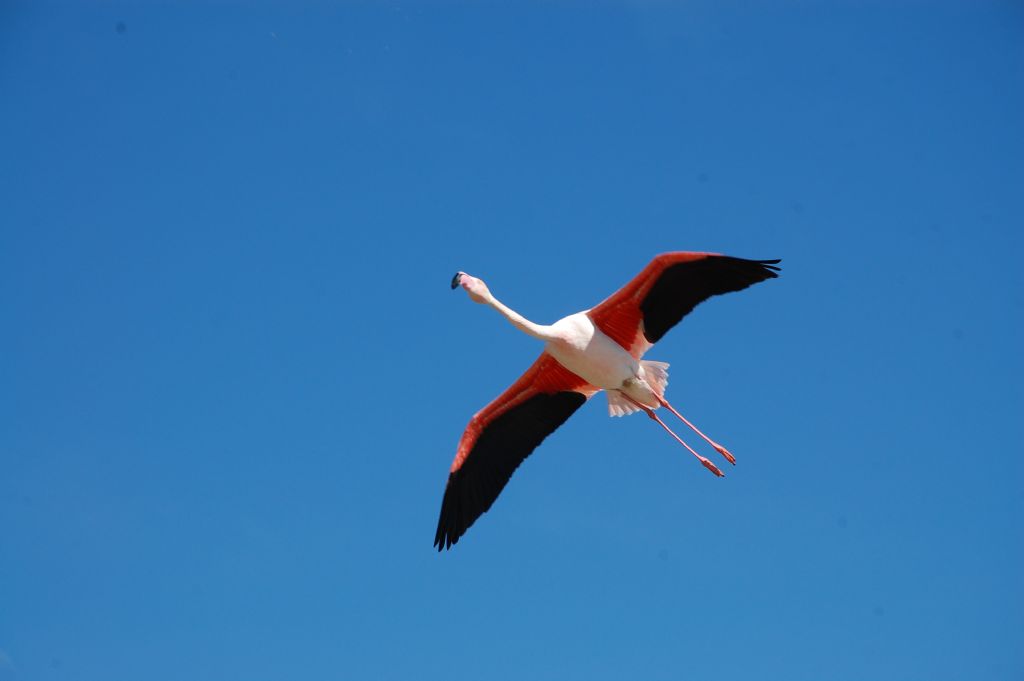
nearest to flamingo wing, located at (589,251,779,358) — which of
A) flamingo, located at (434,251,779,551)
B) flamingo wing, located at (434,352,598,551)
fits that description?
flamingo, located at (434,251,779,551)

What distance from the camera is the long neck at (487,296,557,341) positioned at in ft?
51.1

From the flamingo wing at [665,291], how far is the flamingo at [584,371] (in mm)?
14

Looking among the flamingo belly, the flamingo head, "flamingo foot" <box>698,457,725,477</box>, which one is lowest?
"flamingo foot" <box>698,457,725,477</box>

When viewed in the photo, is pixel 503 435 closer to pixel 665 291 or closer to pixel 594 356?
pixel 594 356

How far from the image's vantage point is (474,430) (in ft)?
54.5

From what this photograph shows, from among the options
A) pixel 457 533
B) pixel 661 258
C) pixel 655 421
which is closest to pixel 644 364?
pixel 655 421

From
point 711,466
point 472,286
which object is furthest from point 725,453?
point 472,286

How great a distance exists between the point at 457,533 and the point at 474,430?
154cm

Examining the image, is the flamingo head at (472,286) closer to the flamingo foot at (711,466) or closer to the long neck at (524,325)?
the long neck at (524,325)

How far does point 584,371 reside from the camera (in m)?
15.9

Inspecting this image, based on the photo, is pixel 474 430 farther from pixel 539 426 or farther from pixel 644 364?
pixel 644 364

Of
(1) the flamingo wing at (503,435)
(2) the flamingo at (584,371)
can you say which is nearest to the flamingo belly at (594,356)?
(2) the flamingo at (584,371)

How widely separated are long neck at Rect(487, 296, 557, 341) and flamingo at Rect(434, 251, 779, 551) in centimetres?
1

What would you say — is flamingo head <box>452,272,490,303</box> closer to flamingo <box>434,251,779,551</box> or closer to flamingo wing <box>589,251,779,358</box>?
flamingo <box>434,251,779,551</box>
